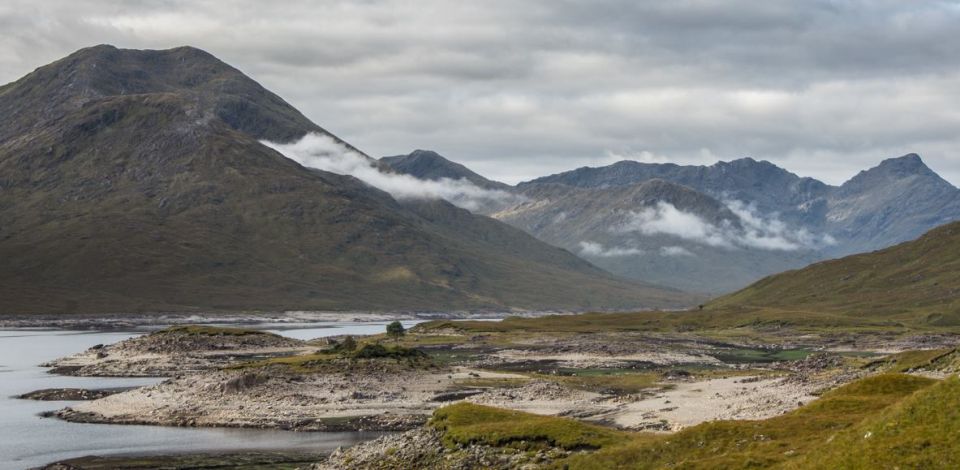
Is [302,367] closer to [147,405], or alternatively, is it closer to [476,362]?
[147,405]

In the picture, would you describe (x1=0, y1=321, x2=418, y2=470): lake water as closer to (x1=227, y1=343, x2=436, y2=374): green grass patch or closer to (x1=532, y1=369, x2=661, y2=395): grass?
(x1=227, y1=343, x2=436, y2=374): green grass patch

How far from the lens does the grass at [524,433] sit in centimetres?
6300

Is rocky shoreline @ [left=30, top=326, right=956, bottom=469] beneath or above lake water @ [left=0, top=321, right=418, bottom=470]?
above

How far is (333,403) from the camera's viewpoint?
10894cm

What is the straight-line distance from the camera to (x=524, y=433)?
64.5 meters

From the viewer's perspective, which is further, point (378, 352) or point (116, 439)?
point (378, 352)

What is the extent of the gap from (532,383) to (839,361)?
46784 millimetres

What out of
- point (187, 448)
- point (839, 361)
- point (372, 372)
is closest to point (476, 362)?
point (372, 372)

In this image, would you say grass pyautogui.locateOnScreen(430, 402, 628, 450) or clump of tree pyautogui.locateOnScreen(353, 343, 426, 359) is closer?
grass pyautogui.locateOnScreen(430, 402, 628, 450)

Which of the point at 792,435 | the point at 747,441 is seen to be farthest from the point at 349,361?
the point at 792,435

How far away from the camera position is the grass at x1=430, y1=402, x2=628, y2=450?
63.0 meters

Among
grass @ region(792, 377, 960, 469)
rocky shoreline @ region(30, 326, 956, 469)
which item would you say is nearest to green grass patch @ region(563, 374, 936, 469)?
grass @ region(792, 377, 960, 469)

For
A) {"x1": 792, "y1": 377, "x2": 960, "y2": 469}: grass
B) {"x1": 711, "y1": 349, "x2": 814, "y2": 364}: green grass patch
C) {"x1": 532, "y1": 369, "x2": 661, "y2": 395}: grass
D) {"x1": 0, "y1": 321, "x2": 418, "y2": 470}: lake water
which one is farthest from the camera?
{"x1": 711, "y1": 349, "x2": 814, "y2": 364}: green grass patch

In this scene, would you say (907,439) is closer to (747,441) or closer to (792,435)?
(792,435)
